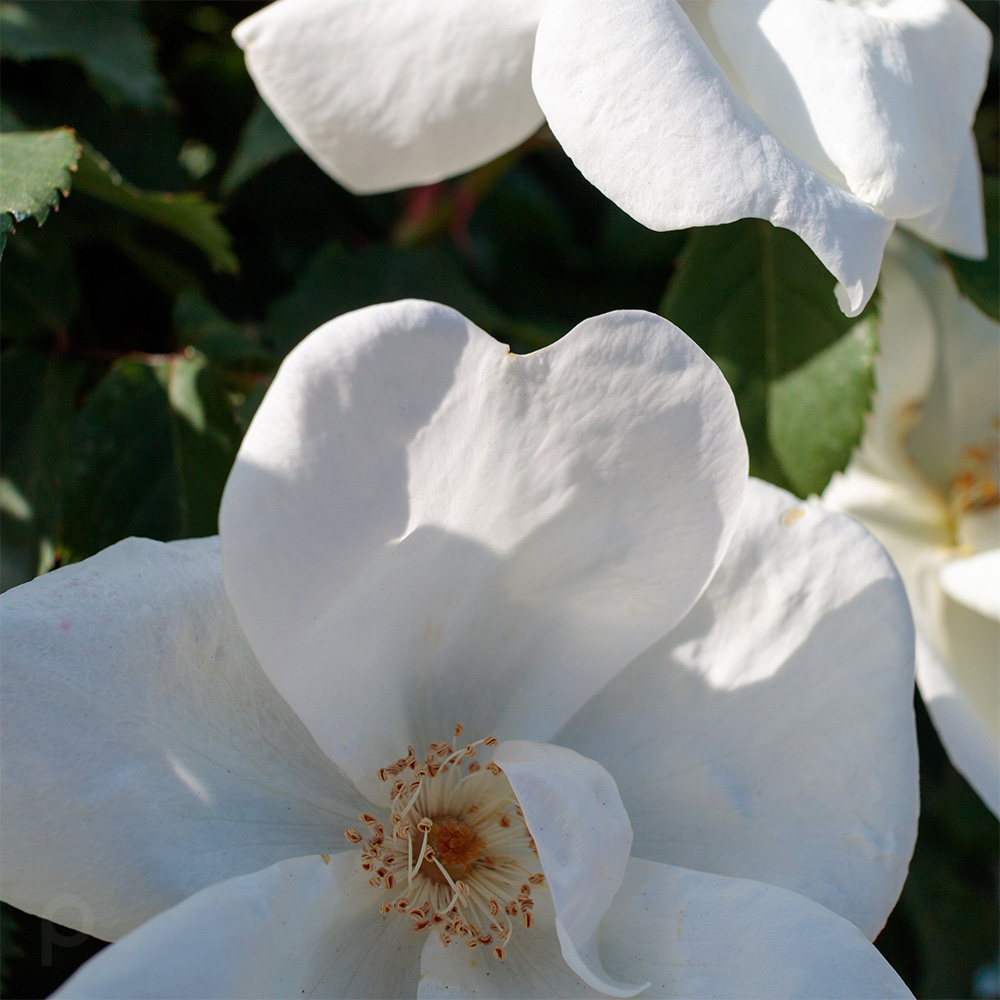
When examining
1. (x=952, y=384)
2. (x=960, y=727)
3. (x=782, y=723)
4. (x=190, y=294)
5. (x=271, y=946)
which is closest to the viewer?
(x=271, y=946)

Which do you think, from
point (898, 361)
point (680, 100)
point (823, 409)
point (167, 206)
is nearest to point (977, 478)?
point (898, 361)

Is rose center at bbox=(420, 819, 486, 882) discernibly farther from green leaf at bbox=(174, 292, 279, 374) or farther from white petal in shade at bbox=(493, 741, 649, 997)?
green leaf at bbox=(174, 292, 279, 374)

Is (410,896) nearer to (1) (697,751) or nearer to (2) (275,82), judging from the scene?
(1) (697,751)

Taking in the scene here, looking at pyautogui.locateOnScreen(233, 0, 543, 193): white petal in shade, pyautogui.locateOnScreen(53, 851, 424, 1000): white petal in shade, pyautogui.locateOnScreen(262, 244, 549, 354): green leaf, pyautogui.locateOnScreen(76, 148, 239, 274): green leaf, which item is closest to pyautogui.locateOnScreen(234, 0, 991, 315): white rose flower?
pyautogui.locateOnScreen(233, 0, 543, 193): white petal in shade

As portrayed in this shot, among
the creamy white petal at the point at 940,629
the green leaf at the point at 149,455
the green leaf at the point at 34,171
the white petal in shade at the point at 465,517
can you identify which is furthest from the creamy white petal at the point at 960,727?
the green leaf at the point at 34,171

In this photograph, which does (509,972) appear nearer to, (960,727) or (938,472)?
(960,727)

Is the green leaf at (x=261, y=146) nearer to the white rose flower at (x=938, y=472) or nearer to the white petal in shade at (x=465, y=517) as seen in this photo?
the white petal in shade at (x=465, y=517)
